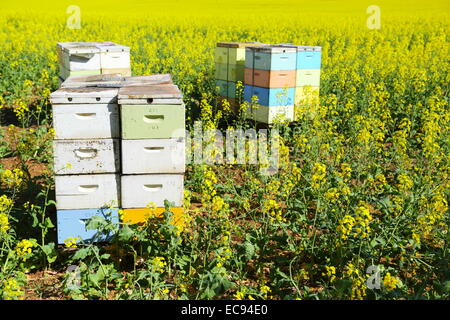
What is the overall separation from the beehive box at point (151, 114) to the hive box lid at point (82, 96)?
0.45ft

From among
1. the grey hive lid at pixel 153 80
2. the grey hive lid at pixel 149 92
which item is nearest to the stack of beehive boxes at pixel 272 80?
the grey hive lid at pixel 153 80

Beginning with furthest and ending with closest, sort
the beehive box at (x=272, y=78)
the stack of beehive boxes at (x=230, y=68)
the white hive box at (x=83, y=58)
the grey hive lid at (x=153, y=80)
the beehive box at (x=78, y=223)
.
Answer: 1. the stack of beehive boxes at (x=230, y=68)
2. the beehive box at (x=272, y=78)
3. the white hive box at (x=83, y=58)
4. the grey hive lid at (x=153, y=80)
5. the beehive box at (x=78, y=223)

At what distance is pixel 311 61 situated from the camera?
10.4 meters

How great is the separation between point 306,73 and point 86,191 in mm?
6177

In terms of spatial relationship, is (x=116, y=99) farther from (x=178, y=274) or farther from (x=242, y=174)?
(x=242, y=174)

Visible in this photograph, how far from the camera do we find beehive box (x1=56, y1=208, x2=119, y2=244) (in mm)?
5605

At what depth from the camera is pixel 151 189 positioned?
225 inches

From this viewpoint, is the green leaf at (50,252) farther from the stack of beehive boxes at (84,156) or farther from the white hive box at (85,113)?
the white hive box at (85,113)

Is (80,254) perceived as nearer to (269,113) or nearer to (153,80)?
(153,80)

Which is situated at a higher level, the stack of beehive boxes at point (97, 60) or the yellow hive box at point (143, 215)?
the stack of beehive boxes at point (97, 60)

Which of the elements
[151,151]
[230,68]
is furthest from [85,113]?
[230,68]

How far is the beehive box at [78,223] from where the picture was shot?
5.61 metres

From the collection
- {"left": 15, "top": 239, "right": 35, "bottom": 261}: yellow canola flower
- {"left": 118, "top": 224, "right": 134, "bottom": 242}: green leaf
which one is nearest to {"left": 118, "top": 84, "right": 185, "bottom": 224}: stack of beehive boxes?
Answer: {"left": 118, "top": 224, "right": 134, "bottom": 242}: green leaf

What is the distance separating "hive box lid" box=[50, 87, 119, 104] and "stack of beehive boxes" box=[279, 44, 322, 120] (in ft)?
17.8
